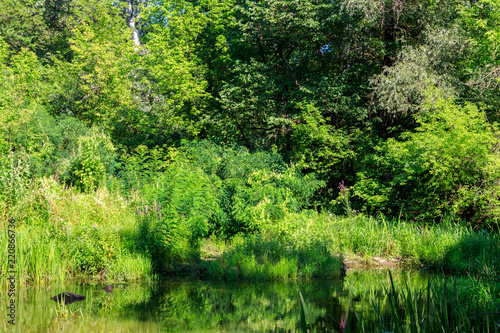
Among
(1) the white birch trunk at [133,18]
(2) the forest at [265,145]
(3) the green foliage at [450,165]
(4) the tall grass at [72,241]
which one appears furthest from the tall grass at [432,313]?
(1) the white birch trunk at [133,18]

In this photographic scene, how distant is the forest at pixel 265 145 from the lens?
9.18m

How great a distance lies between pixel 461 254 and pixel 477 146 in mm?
3584

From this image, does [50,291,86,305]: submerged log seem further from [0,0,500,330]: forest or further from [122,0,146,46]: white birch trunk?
[122,0,146,46]: white birch trunk

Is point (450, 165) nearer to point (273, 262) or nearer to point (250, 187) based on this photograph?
point (250, 187)

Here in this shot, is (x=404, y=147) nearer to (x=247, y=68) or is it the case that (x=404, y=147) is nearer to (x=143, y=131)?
(x=247, y=68)

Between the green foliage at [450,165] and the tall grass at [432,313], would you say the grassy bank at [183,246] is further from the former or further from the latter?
the tall grass at [432,313]

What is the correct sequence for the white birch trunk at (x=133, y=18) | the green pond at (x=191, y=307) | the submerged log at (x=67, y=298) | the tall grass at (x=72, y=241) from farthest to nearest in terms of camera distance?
the white birch trunk at (x=133, y=18)
the tall grass at (x=72, y=241)
the submerged log at (x=67, y=298)
the green pond at (x=191, y=307)

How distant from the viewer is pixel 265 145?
1923 centimetres

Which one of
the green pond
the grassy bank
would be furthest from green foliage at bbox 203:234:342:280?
the green pond

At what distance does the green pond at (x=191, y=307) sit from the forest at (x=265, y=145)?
68cm

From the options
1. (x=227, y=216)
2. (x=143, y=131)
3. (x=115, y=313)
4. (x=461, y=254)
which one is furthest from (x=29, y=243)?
(x=143, y=131)

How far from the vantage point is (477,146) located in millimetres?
11852

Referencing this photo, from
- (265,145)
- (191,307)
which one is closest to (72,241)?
(191,307)

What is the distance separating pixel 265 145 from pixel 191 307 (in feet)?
41.4
